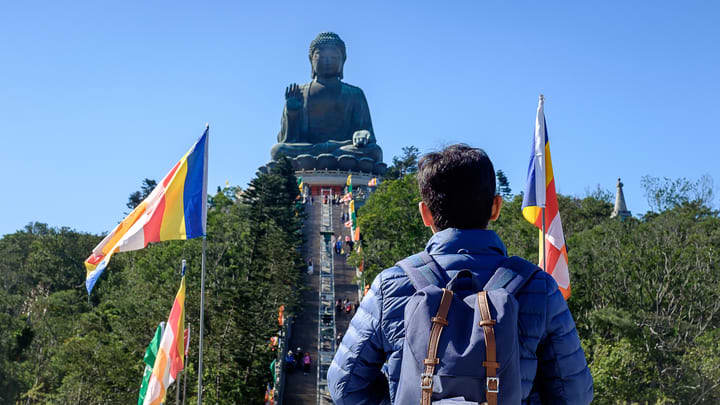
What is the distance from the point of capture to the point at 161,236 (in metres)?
11.4

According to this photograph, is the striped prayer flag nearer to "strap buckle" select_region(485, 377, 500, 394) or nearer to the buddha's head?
the buddha's head

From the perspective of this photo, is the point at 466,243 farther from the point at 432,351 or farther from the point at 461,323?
the point at 432,351

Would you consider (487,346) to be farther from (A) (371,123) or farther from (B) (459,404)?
(A) (371,123)

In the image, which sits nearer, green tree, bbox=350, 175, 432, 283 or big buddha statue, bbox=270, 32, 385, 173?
green tree, bbox=350, 175, 432, 283

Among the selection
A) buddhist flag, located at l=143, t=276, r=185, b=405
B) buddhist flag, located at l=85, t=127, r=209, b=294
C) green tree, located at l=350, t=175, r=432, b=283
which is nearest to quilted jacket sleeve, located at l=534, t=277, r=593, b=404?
buddhist flag, located at l=85, t=127, r=209, b=294

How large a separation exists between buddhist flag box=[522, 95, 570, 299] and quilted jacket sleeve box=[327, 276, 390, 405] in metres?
7.86

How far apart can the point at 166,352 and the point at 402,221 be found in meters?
20.5

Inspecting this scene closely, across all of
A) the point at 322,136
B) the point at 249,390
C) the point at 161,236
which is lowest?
the point at 249,390

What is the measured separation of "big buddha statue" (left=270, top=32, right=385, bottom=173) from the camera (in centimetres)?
6169

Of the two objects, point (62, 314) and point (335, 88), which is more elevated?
point (335, 88)

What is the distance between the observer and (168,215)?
11641 millimetres

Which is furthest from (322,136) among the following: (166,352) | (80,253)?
(166,352)

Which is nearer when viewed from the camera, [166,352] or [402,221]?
[166,352]

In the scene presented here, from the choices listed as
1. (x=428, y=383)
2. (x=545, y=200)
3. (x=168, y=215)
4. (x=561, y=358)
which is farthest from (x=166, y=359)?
(x=428, y=383)
